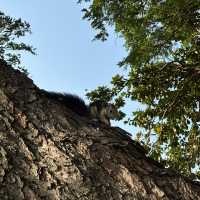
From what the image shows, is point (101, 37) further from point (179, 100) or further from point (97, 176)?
point (97, 176)

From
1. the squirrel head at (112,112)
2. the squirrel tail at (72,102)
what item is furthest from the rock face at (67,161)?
the squirrel head at (112,112)

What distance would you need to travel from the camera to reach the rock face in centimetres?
202

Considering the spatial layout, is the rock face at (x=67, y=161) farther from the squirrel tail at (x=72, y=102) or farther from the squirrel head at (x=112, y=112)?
the squirrel head at (x=112, y=112)

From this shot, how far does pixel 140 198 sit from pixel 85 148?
1.41ft

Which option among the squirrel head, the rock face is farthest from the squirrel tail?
the squirrel head

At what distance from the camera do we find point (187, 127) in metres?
9.22

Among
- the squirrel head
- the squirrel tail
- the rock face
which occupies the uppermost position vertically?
the squirrel head

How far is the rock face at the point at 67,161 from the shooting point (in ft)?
6.64

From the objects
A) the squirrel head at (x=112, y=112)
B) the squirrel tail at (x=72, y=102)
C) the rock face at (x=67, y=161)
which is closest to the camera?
the rock face at (x=67, y=161)

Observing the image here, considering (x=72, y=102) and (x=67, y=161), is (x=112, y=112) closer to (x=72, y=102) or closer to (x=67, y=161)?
(x=72, y=102)

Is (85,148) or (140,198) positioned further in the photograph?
(85,148)

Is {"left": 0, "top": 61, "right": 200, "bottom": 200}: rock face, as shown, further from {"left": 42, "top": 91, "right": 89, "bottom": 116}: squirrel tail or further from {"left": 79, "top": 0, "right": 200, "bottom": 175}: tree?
{"left": 79, "top": 0, "right": 200, "bottom": 175}: tree

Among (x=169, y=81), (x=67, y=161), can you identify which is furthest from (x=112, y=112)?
(x=67, y=161)

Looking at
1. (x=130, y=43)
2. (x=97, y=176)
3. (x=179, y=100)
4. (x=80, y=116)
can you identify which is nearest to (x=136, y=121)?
(x=179, y=100)
